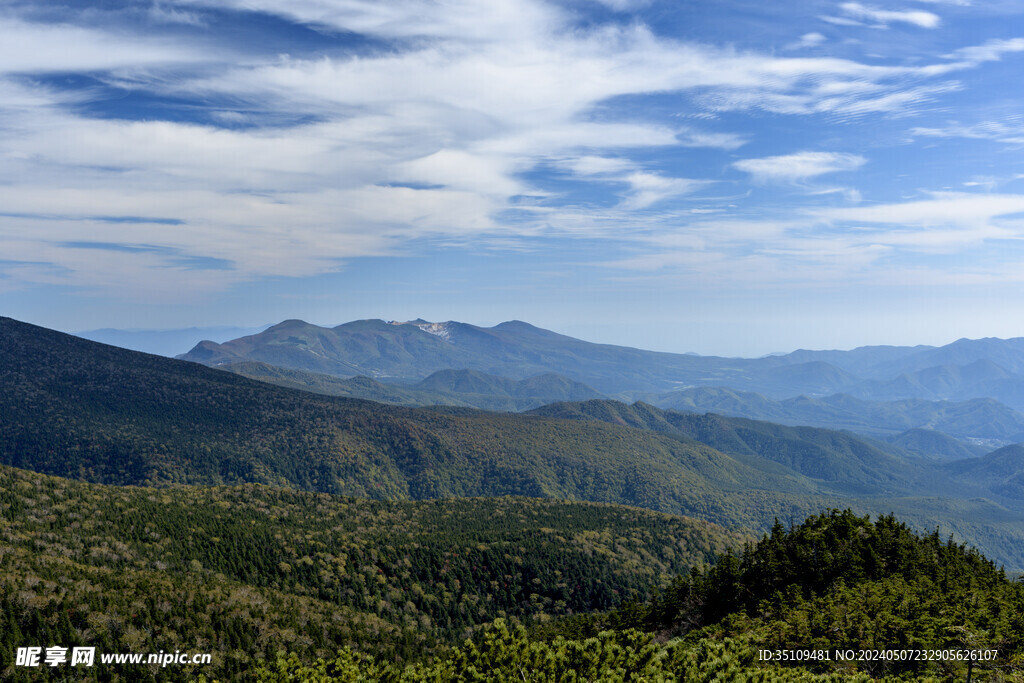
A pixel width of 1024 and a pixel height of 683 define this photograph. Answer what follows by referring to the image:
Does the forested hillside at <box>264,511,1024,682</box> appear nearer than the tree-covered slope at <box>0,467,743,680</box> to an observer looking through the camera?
Yes

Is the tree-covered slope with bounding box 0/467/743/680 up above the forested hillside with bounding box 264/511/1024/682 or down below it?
below

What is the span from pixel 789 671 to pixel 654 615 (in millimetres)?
67538

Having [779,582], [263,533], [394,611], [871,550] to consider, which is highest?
[871,550]

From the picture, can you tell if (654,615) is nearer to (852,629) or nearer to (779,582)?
(779,582)

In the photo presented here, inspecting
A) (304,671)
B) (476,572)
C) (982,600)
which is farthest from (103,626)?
(982,600)

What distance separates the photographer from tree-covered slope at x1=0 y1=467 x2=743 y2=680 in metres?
85.5

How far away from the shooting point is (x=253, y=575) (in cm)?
13175

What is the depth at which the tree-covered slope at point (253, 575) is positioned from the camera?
3366 inches

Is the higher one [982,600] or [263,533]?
[982,600]

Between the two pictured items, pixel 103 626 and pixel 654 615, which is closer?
pixel 103 626

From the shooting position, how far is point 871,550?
Answer: 302 feet

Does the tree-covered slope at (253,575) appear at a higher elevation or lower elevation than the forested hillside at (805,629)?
lower

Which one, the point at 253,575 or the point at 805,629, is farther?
the point at 253,575

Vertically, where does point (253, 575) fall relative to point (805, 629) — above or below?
below
